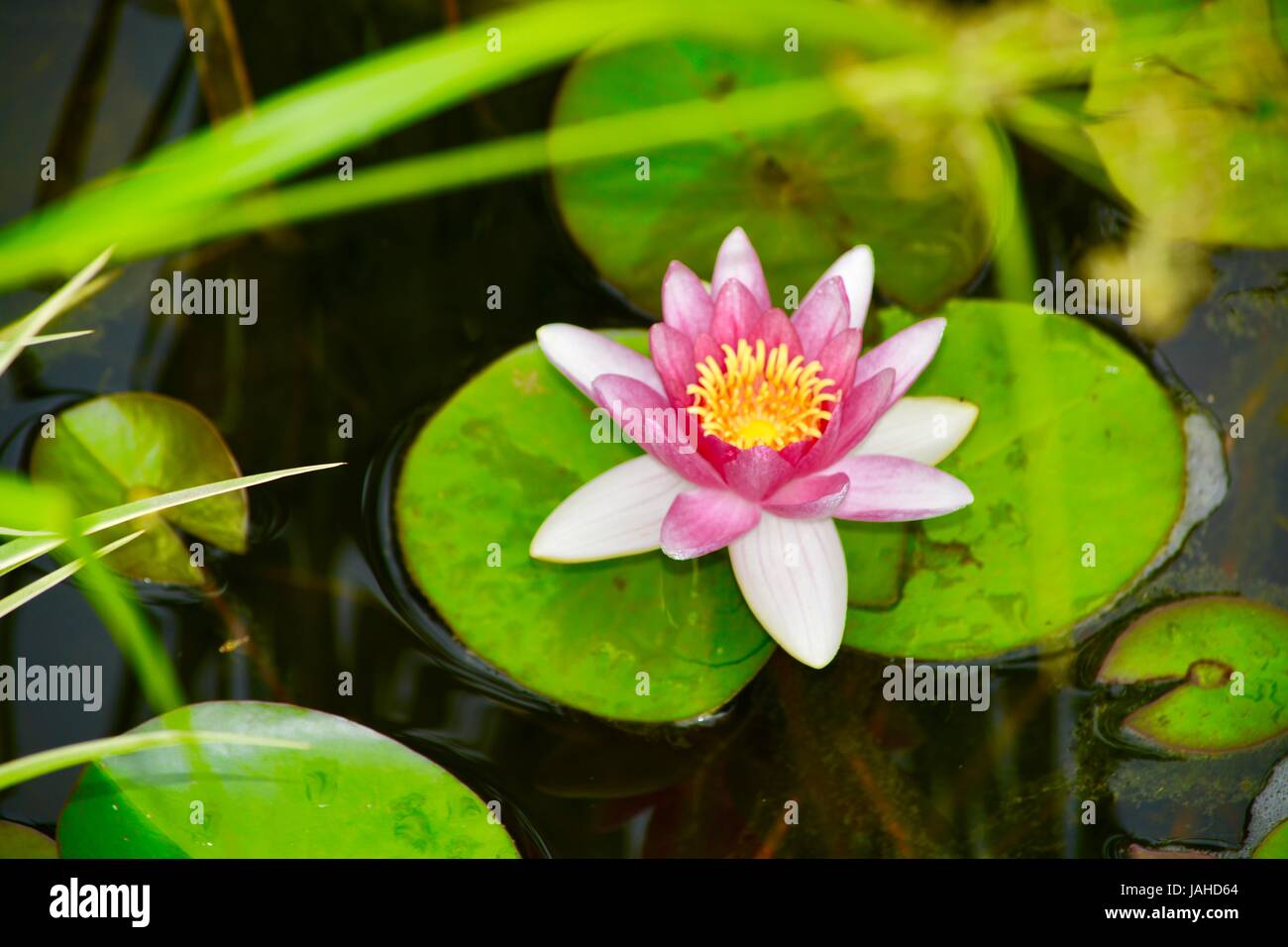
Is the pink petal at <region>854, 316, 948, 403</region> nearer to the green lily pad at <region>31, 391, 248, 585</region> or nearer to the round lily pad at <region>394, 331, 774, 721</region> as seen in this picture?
the round lily pad at <region>394, 331, 774, 721</region>

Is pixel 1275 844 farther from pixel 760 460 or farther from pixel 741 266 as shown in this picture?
pixel 741 266

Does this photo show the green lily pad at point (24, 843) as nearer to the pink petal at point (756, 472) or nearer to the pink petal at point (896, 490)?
the pink petal at point (756, 472)

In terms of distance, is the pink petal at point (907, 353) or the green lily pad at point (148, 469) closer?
the pink petal at point (907, 353)

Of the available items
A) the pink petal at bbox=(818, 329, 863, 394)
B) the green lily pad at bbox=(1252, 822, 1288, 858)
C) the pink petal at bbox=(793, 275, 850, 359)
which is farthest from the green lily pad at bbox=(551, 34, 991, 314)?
the green lily pad at bbox=(1252, 822, 1288, 858)

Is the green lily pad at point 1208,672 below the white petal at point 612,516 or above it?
below

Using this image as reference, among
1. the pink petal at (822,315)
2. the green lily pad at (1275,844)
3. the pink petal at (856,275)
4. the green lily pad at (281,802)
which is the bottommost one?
the green lily pad at (1275,844)

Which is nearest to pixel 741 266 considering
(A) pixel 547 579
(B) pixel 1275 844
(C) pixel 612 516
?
(C) pixel 612 516

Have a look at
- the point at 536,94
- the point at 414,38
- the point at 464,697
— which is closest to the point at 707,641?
the point at 464,697

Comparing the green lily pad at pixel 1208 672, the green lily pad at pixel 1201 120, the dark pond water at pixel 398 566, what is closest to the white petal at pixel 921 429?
the dark pond water at pixel 398 566

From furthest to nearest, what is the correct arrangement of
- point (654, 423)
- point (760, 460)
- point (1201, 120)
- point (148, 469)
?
point (1201, 120) < point (148, 469) < point (654, 423) < point (760, 460)
